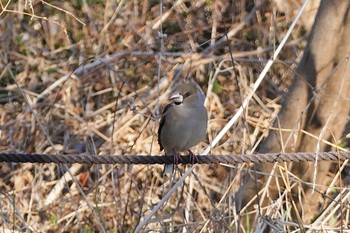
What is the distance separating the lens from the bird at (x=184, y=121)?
4449 mm

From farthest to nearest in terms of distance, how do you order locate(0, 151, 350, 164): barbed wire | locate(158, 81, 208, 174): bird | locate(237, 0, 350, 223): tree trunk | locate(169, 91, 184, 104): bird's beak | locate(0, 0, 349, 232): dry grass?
locate(0, 0, 349, 232): dry grass
locate(237, 0, 350, 223): tree trunk
locate(169, 91, 184, 104): bird's beak
locate(158, 81, 208, 174): bird
locate(0, 151, 350, 164): barbed wire

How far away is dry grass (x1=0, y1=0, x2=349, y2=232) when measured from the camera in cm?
634

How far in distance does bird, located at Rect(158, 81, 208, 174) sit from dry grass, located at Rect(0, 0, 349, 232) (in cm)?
118

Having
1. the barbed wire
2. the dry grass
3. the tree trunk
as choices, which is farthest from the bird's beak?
the dry grass

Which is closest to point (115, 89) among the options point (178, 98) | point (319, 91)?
point (319, 91)

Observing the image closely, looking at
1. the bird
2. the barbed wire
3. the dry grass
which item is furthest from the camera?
the dry grass

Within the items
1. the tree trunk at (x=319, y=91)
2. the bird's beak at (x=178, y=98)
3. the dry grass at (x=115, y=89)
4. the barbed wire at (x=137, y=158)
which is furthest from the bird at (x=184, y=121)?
the dry grass at (x=115, y=89)

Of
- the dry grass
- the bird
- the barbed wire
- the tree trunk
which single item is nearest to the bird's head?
the bird

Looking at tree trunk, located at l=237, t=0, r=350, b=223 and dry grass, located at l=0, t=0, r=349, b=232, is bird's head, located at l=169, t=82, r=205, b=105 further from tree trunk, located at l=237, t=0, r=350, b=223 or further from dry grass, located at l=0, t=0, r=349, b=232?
dry grass, located at l=0, t=0, r=349, b=232

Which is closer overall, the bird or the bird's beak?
the bird

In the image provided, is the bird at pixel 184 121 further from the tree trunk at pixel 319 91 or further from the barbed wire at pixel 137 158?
the barbed wire at pixel 137 158

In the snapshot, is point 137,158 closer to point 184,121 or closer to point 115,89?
point 184,121

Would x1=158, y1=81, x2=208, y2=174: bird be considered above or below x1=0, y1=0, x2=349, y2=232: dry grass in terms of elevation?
above

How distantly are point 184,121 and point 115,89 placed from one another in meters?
2.83
